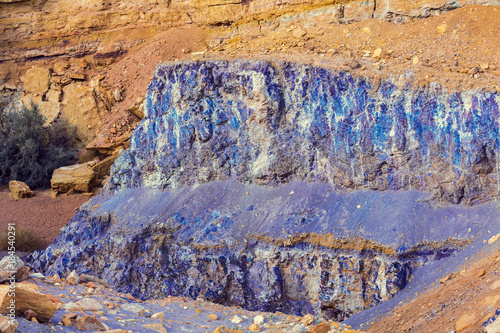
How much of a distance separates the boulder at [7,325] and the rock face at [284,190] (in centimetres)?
658

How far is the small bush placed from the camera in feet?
53.8

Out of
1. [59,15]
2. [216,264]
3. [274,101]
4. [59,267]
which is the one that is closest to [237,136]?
[274,101]

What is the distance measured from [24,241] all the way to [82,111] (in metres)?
7.90

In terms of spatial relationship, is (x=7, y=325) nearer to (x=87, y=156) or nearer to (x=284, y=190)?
(x=284, y=190)

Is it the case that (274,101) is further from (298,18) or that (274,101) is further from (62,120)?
(62,120)

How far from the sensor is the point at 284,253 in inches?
460

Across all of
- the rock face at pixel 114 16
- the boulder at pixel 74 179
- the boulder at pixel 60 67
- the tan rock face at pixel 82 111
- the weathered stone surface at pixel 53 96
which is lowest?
the boulder at pixel 74 179

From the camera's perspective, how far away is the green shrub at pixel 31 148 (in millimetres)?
21484

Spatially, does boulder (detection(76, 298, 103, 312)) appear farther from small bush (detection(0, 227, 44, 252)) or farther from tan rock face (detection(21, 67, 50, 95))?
tan rock face (detection(21, 67, 50, 95))

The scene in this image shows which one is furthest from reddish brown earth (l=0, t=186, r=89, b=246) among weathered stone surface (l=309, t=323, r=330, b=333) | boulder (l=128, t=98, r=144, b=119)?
weathered stone surface (l=309, t=323, r=330, b=333)

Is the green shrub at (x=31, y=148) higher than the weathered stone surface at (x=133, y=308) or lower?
higher

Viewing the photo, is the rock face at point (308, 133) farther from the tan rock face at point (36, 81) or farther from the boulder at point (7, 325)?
the tan rock face at point (36, 81)

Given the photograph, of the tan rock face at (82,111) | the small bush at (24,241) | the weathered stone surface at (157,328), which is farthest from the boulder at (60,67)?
the weathered stone surface at (157,328)

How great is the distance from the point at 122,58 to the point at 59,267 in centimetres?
1268
